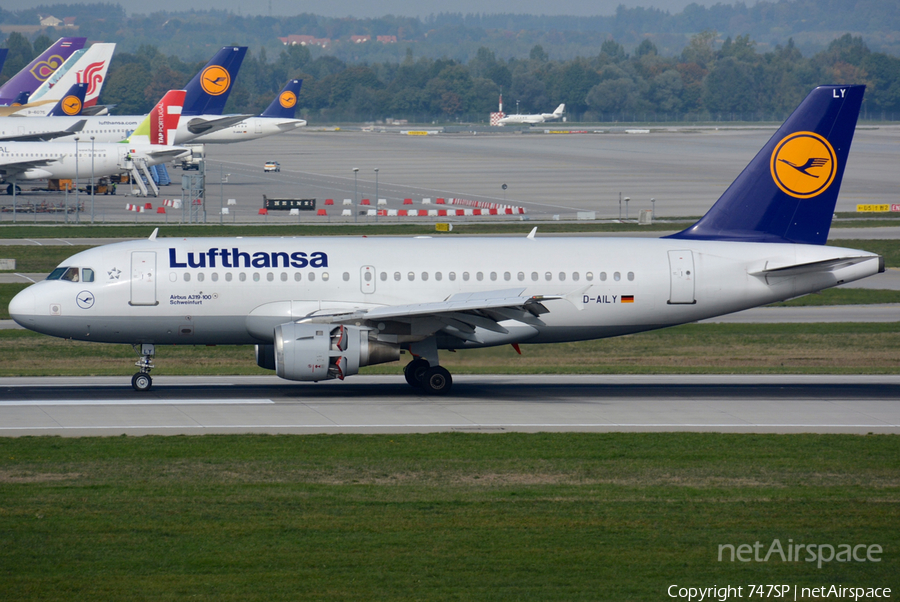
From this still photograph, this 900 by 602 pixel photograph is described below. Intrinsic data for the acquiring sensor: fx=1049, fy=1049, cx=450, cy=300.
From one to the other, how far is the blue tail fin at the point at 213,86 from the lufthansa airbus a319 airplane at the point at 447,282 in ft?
325

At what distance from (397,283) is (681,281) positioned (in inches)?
354

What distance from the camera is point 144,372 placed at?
32406mm

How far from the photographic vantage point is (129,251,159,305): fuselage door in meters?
31.4

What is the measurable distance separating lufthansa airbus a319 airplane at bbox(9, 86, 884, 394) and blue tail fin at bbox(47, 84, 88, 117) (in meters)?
104

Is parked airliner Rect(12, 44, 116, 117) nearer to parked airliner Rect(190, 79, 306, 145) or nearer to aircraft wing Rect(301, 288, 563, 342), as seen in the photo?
parked airliner Rect(190, 79, 306, 145)

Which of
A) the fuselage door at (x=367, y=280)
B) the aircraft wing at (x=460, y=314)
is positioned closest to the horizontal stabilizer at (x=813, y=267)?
the aircraft wing at (x=460, y=314)

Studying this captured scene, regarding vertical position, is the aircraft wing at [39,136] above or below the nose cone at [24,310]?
above

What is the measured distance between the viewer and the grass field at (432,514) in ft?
51.4

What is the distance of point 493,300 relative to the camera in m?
30.2

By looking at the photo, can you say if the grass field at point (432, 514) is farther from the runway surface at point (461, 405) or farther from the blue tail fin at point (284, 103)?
the blue tail fin at point (284, 103)

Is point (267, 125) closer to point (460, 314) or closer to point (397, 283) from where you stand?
point (397, 283)

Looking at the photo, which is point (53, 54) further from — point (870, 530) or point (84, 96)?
point (870, 530)

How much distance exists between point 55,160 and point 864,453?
9247 cm

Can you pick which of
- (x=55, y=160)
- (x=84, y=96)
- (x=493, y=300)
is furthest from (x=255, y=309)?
(x=84, y=96)
